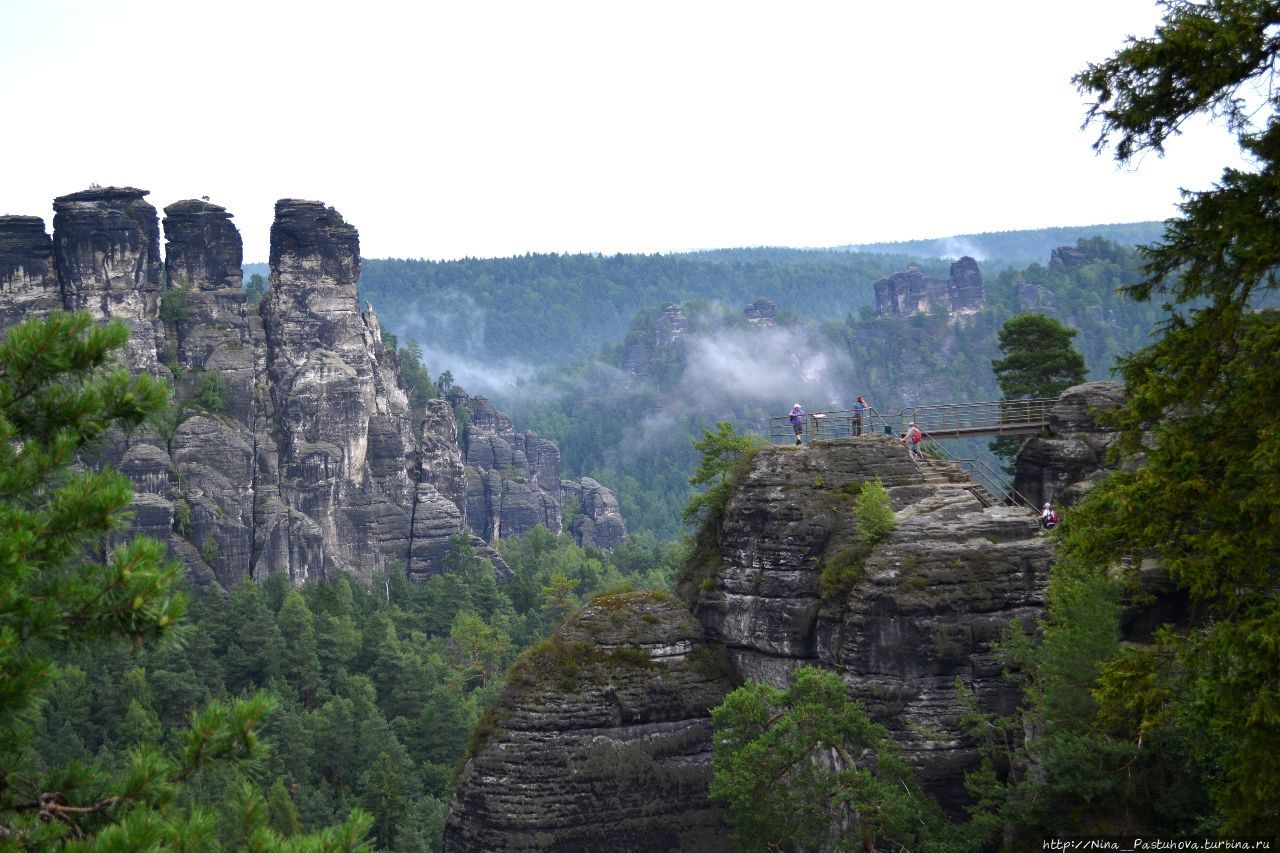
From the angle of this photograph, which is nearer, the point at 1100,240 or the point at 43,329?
the point at 43,329

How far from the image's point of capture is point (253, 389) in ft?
310

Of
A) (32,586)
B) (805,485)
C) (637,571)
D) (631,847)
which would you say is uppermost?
(32,586)

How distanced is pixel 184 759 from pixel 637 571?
96.6 metres

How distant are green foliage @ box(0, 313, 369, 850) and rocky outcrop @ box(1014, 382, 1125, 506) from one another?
2708cm

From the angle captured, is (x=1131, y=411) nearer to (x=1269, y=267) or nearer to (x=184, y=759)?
(x=1269, y=267)

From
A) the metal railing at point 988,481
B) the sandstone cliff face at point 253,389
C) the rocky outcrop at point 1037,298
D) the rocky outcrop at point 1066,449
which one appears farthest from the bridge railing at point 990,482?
the rocky outcrop at point 1037,298

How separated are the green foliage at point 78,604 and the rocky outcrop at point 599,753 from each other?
22363 millimetres

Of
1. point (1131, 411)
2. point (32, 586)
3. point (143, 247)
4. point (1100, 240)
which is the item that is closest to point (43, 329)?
point (32, 586)

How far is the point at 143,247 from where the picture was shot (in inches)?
3661

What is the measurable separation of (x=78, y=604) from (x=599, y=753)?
2425cm

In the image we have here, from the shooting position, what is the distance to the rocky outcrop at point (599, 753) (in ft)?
109

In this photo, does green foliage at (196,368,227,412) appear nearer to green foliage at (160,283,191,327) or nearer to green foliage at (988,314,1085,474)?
green foliage at (160,283,191,327)

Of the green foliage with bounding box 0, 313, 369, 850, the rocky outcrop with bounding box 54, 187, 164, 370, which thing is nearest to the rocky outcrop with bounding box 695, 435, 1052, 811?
the green foliage with bounding box 0, 313, 369, 850

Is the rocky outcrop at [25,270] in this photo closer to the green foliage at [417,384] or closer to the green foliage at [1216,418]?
the green foliage at [417,384]
